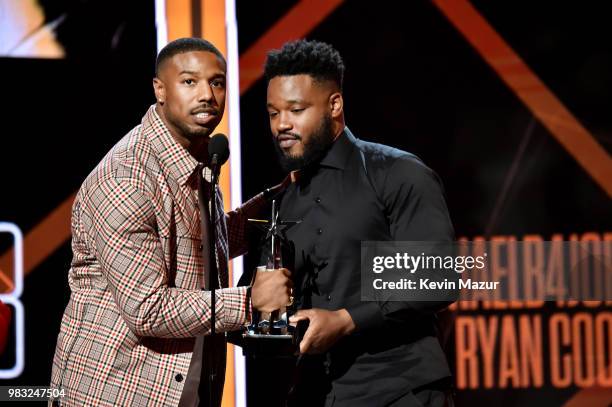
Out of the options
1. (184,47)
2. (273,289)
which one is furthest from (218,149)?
(184,47)

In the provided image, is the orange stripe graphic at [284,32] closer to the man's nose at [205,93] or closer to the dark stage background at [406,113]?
the dark stage background at [406,113]

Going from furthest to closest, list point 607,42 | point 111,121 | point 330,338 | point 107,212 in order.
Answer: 1. point 607,42
2. point 111,121
3. point 107,212
4. point 330,338

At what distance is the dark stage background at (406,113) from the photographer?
402 centimetres

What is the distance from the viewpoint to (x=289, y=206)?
265cm

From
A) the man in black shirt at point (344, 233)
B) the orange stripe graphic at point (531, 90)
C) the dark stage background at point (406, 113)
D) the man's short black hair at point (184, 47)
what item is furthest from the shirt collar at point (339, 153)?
the orange stripe graphic at point (531, 90)

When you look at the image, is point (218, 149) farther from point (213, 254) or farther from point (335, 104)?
point (335, 104)

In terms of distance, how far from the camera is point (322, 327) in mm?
2326

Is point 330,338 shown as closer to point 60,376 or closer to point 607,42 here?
point 60,376

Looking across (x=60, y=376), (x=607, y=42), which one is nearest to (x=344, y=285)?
(x=60, y=376)

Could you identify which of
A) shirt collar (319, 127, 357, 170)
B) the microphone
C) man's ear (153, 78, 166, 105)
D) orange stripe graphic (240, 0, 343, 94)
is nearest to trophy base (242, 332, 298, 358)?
the microphone

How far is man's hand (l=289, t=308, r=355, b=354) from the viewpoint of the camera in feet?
7.57

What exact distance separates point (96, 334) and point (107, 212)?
379 mm

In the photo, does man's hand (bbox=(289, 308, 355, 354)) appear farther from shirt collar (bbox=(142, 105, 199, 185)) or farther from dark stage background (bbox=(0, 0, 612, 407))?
dark stage background (bbox=(0, 0, 612, 407))

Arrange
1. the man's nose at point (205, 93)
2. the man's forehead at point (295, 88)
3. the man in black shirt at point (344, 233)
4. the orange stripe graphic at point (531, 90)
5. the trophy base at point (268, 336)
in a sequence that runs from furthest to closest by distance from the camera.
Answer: the orange stripe graphic at point (531, 90) < the man's nose at point (205, 93) < the man's forehead at point (295, 88) < the man in black shirt at point (344, 233) < the trophy base at point (268, 336)
